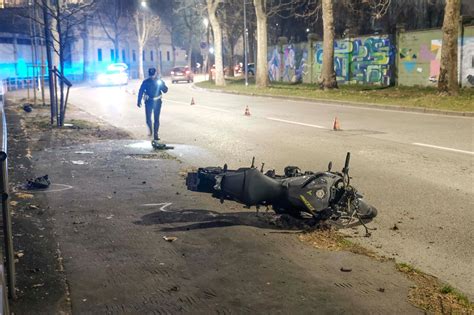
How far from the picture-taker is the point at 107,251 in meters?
5.34

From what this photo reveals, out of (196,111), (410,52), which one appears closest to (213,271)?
(196,111)

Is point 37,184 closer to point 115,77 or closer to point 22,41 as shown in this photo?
point 115,77

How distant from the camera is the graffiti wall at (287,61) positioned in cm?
4172

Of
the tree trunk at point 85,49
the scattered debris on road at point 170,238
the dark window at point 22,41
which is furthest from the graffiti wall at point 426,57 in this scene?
the tree trunk at point 85,49

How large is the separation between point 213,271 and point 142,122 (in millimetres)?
13773

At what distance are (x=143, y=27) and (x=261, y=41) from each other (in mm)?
33995

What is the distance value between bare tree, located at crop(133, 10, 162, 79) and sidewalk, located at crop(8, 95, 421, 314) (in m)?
60.8

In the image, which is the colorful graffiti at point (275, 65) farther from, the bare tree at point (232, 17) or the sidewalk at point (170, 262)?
the sidewalk at point (170, 262)

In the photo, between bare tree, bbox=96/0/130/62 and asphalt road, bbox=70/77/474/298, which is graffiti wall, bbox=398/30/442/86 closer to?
asphalt road, bbox=70/77/474/298

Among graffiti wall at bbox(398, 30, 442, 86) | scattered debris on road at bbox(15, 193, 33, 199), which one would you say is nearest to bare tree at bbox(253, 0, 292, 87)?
graffiti wall at bbox(398, 30, 442, 86)

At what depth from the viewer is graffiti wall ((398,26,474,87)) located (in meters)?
27.1

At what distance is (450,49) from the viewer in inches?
866

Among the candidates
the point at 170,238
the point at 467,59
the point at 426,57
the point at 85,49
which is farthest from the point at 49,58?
the point at 85,49

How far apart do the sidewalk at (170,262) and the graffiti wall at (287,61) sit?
3468 cm
